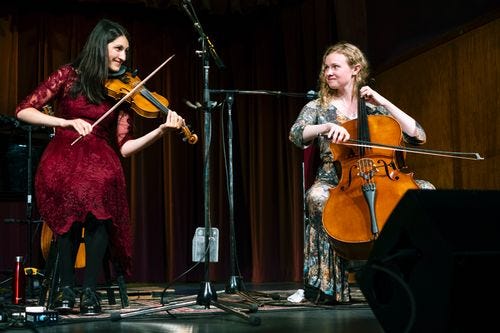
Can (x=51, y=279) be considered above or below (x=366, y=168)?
below

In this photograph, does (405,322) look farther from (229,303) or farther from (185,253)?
(185,253)

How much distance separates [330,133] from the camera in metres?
2.73

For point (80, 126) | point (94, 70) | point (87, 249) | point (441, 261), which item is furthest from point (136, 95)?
point (441, 261)

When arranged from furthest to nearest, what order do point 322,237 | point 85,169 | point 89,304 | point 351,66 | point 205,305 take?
point 351,66, point 322,237, point 85,169, point 89,304, point 205,305

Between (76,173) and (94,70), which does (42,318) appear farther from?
(94,70)

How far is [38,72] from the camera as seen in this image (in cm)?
503

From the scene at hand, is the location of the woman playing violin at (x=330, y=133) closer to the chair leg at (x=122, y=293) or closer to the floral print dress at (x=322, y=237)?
the floral print dress at (x=322, y=237)

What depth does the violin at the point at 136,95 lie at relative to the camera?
270 cm

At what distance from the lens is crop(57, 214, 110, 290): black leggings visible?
267 centimetres

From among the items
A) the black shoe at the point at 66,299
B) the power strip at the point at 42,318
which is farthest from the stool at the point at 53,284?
the power strip at the point at 42,318

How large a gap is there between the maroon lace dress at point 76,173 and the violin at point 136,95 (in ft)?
0.29

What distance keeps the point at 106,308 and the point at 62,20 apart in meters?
2.99

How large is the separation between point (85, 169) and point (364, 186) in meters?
1.14

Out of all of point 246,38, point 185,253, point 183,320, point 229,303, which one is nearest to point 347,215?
point 229,303
